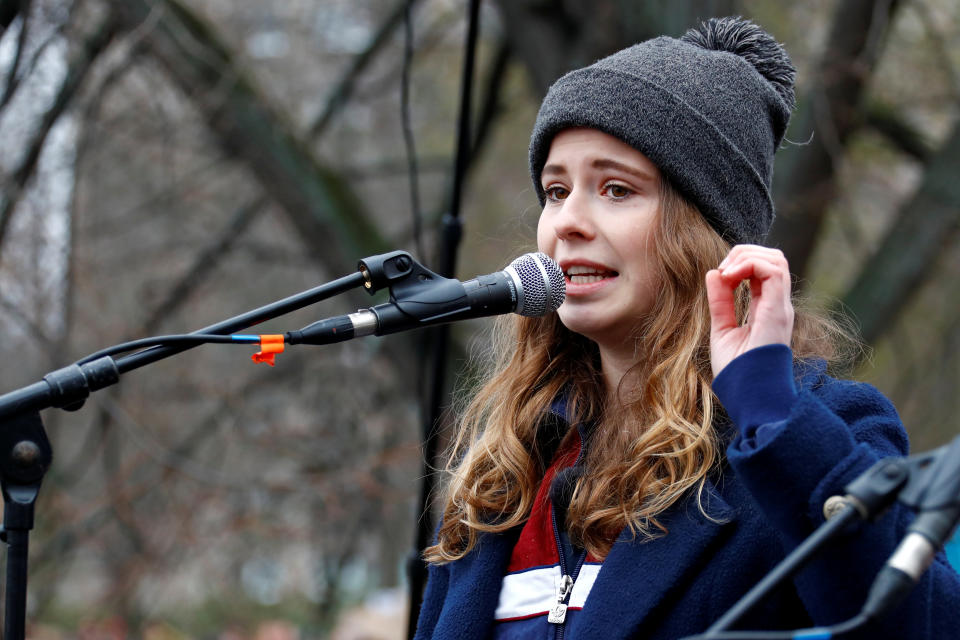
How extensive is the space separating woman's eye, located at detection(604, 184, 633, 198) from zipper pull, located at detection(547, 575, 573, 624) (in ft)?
2.37

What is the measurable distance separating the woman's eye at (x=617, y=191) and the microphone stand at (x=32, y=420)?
0.63m

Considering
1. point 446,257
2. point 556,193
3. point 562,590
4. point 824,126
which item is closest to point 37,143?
point 446,257

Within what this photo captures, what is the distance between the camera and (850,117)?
4.95m

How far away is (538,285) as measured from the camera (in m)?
1.76

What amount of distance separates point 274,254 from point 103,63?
1897 mm

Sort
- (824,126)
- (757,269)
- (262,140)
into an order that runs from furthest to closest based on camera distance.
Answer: (262,140) → (824,126) → (757,269)

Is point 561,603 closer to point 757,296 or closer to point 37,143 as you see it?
point 757,296

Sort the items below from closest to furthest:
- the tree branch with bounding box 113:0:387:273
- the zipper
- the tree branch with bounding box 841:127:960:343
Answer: the zipper < the tree branch with bounding box 841:127:960:343 < the tree branch with bounding box 113:0:387:273

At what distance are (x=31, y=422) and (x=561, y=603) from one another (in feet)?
3.02

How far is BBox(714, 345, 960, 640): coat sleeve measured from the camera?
4.86 feet

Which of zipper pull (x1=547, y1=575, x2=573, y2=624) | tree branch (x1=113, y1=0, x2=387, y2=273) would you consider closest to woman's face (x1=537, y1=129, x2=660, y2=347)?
zipper pull (x1=547, y1=575, x2=573, y2=624)

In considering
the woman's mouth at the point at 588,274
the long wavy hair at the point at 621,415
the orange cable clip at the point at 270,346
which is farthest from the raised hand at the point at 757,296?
the orange cable clip at the point at 270,346

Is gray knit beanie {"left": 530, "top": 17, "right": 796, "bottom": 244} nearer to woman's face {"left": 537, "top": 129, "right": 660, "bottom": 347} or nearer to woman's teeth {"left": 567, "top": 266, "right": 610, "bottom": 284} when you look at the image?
woman's face {"left": 537, "top": 129, "right": 660, "bottom": 347}

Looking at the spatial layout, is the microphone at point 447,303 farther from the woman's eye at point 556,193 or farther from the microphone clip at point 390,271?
the woman's eye at point 556,193
